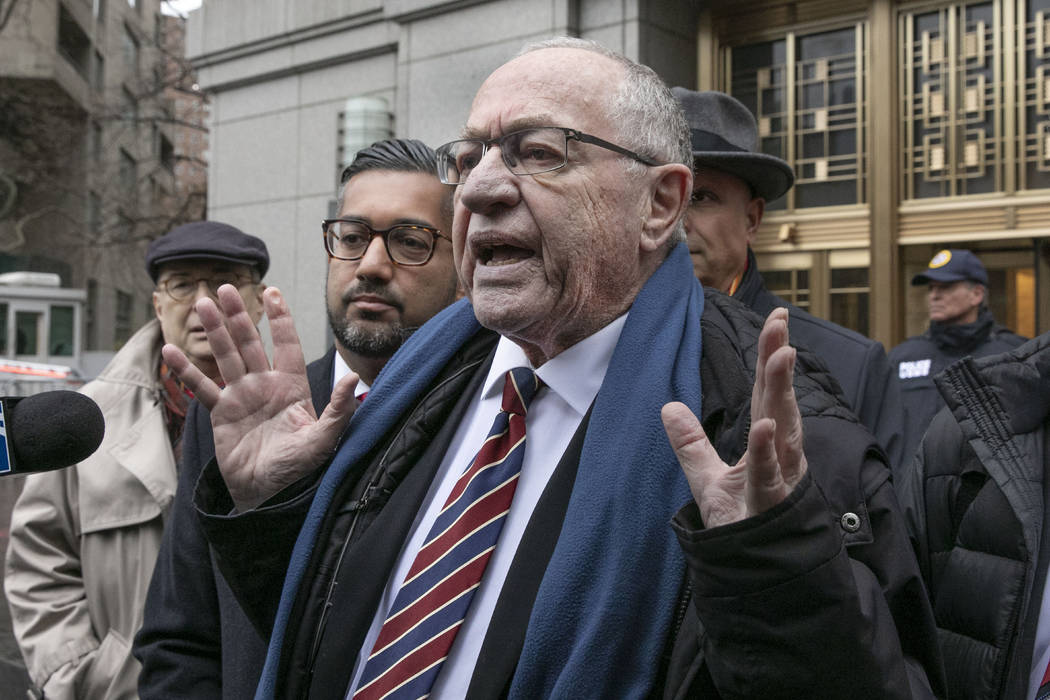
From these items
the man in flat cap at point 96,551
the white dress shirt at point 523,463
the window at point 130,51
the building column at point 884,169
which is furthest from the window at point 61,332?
the window at point 130,51

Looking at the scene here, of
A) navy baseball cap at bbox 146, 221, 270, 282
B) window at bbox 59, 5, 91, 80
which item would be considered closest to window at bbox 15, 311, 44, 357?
navy baseball cap at bbox 146, 221, 270, 282

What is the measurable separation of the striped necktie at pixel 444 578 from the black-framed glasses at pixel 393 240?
45.7 inches

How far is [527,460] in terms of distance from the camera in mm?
1969

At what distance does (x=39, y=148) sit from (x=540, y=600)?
26.2 meters

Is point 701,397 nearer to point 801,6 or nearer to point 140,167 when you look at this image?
point 801,6

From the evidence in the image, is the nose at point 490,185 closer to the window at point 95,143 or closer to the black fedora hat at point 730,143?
the black fedora hat at point 730,143

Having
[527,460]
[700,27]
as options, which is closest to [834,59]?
[700,27]

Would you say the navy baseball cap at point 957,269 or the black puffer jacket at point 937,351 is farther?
the navy baseball cap at point 957,269

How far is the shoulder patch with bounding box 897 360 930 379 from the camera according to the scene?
239 inches

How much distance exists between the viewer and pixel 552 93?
2.00 meters

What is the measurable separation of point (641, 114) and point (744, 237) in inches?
54.4

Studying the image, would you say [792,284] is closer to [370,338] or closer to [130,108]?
[370,338]

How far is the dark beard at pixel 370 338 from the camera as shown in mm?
2922

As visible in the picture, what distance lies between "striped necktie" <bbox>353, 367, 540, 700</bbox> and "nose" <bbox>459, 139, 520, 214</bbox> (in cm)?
44
